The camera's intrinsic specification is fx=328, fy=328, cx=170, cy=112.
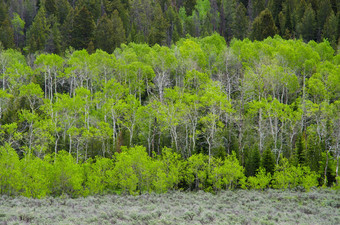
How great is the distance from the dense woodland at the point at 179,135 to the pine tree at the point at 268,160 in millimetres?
115

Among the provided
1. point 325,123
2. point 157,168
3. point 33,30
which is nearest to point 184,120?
point 157,168

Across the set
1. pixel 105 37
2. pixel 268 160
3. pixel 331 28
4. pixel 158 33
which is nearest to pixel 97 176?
pixel 268 160

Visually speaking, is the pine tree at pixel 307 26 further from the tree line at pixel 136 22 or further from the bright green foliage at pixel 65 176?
the bright green foliage at pixel 65 176

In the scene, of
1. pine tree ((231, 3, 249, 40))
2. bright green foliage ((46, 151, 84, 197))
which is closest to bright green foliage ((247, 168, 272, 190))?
bright green foliage ((46, 151, 84, 197))

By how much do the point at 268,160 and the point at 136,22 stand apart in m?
70.5

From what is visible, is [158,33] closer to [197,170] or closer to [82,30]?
[82,30]

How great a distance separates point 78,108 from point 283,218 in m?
29.7

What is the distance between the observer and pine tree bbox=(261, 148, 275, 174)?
37500 millimetres

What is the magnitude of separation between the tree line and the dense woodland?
22409mm

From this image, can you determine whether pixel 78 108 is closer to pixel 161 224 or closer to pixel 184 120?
pixel 184 120

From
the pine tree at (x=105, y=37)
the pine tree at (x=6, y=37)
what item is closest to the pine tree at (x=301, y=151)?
the pine tree at (x=105, y=37)

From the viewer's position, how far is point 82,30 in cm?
7562

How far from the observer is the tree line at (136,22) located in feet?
244

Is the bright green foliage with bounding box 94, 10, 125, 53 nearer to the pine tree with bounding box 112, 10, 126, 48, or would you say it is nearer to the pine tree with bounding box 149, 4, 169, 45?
the pine tree with bounding box 112, 10, 126, 48
